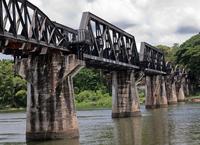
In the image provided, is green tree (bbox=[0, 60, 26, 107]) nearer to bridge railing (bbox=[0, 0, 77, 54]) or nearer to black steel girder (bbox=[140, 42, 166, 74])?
black steel girder (bbox=[140, 42, 166, 74])

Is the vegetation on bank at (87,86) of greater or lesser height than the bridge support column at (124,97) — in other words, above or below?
above

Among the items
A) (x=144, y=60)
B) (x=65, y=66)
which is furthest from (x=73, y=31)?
(x=144, y=60)

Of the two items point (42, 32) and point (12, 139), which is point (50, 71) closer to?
point (42, 32)

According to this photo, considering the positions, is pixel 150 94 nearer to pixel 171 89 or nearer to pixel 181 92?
pixel 171 89

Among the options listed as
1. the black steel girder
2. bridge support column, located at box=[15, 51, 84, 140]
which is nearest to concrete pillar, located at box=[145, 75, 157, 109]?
the black steel girder

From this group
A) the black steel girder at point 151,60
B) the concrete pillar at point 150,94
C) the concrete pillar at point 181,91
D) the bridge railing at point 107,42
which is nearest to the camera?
the bridge railing at point 107,42

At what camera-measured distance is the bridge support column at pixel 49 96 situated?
1882 inches

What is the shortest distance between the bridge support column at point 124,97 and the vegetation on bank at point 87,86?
217ft

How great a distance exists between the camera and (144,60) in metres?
96.3

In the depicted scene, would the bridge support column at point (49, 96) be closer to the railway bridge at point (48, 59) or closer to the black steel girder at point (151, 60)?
the railway bridge at point (48, 59)

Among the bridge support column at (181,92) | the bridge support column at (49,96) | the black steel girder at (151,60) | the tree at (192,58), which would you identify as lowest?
the bridge support column at (49,96)

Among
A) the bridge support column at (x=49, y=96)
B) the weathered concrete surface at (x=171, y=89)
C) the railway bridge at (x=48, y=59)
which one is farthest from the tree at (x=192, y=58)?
the bridge support column at (x=49, y=96)

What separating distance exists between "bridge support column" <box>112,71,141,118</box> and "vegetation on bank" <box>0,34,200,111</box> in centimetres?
6618

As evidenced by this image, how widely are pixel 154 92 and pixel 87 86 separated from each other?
58.5m
